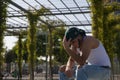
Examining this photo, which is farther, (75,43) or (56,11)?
(56,11)

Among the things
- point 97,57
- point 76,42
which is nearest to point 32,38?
point 97,57

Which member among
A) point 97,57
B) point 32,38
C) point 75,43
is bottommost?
point 97,57

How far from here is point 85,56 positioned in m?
3.62

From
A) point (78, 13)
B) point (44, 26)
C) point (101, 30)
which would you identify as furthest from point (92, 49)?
point (44, 26)

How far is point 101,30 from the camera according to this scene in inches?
583

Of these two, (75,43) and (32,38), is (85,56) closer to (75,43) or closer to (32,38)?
(75,43)

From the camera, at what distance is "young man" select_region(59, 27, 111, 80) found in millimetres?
3529

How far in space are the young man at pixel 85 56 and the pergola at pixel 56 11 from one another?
548 inches

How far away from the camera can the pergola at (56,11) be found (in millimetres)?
20844

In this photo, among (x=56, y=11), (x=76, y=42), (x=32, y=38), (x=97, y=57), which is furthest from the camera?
(x=56, y=11)

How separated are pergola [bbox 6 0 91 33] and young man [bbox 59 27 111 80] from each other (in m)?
13.9

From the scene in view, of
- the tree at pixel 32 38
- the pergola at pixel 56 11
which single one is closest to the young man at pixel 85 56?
the pergola at pixel 56 11

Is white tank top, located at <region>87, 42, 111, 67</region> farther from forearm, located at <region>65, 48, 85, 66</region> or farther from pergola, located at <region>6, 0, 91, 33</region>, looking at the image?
pergola, located at <region>6, 0, 91, 33</region>

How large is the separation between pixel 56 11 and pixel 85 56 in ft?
68.5
